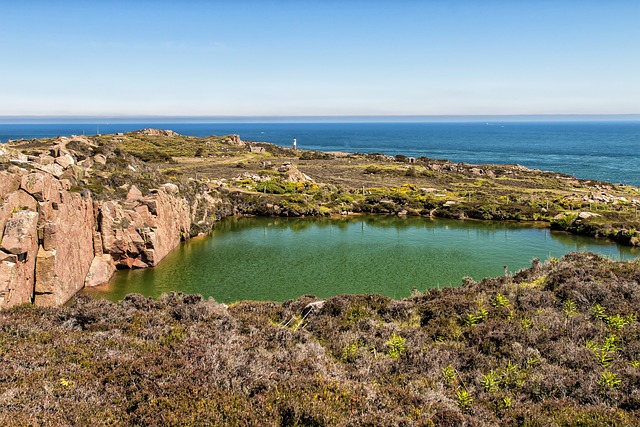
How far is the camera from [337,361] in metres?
12.0

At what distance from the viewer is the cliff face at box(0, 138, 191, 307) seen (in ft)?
71.3

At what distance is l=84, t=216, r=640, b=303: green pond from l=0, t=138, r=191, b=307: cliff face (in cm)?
171

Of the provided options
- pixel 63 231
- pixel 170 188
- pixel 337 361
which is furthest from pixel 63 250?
pixel 337 361

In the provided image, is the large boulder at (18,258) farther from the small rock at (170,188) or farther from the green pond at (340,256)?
the small rock at (170,188)

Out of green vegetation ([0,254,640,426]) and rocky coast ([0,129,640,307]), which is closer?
green vegetation ([0,254,640,426])

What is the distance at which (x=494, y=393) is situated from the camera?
974cm

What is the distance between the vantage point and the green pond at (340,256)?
1112 inches

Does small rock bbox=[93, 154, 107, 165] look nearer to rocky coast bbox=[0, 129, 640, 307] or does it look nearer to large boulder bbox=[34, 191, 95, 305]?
rocky coast bbox=[0, 129, 640, 307]

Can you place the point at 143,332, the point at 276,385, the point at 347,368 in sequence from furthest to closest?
the point at 143,332 → the point at 347,368 → the point at 276,385

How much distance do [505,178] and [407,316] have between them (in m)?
74.4

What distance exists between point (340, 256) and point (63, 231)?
813 inches

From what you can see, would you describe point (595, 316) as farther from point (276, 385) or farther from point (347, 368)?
point (276, 385)

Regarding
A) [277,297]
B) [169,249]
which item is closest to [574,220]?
[277,297]

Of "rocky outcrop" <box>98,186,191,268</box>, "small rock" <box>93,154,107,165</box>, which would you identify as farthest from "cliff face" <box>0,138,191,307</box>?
"small rock" <box>93,154,107,165</box>
